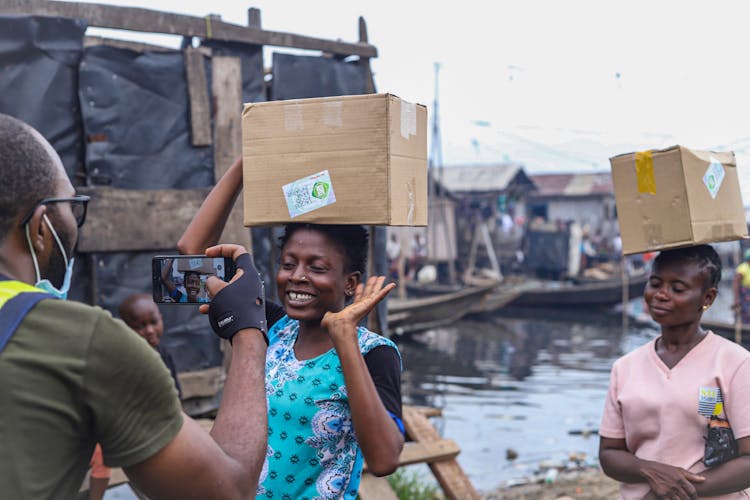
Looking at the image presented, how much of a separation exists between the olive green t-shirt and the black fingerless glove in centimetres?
38

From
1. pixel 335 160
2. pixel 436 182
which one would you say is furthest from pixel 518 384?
pixel 436 182

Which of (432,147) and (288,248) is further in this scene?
(432,147)

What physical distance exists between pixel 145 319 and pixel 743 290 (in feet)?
40.4

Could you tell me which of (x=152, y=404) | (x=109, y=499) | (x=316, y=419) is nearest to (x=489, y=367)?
(x=109, y=499)

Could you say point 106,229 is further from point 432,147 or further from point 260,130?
point 432,147

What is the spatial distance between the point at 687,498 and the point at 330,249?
4.84ft

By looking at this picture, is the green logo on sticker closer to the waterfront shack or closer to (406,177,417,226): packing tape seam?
(406,177,417,226): packing tape seam

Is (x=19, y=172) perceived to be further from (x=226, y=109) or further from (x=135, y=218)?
(x=226, y=109)

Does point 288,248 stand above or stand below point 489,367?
above

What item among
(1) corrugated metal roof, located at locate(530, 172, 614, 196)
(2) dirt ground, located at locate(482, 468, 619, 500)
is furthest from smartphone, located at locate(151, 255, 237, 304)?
(1) corrugated metal roof, located at locate(530, 172, 614, 196)

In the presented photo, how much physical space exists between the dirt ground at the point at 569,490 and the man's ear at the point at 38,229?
17.0 ft

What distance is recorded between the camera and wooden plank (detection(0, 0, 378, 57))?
4.60 metres

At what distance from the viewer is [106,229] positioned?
15.6 ft

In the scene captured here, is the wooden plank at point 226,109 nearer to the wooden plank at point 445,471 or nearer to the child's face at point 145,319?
the child's face at point 145,319
